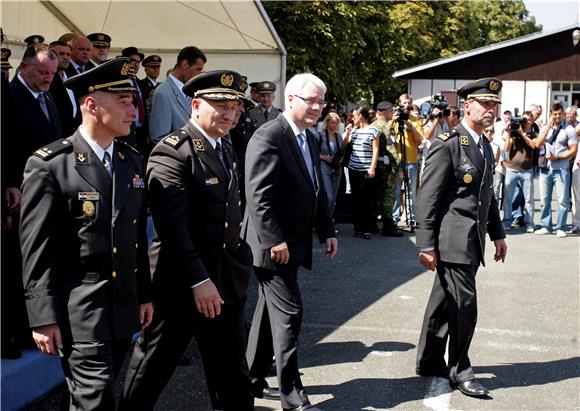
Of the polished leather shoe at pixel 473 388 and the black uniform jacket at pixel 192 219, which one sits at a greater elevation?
the black uniform jacket at pixel 192 219

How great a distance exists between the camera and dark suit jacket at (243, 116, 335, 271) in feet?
15.3

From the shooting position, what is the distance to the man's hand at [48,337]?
126 inches

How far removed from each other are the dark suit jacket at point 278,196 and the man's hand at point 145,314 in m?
1.17

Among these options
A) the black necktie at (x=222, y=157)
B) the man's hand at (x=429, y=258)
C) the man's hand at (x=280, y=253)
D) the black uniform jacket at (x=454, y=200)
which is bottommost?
the man's hand at (x=429, y=258)

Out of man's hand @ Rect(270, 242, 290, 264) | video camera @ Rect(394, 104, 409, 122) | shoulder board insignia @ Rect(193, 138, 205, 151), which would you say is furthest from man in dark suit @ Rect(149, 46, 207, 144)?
video camera @ Rect(394, 104, 409, 122)

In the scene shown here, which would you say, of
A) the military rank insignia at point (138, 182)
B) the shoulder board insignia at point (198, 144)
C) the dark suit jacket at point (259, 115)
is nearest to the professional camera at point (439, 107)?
the dark suit jacket at point (259, 115)

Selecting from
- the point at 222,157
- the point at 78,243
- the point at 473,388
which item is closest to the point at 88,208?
the point at 78,243

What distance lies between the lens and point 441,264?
534 cm

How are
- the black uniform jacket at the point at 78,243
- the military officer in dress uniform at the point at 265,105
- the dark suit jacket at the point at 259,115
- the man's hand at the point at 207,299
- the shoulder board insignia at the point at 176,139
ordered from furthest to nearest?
the military officer in dress uniform at the point at 265,105 < the dark suit jacket at the point at 259,115 < the shoulder board insignia at the point at 176,139 < the man's hand at the point at 207,299 < the black uniform jacket at the point at 78,243

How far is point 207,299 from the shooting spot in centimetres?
379

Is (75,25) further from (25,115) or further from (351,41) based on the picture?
(351,41)

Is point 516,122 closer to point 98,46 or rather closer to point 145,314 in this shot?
point 98,46

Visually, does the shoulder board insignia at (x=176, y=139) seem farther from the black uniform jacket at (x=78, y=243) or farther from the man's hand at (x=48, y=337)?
the man's hand at (x=48, y=337)

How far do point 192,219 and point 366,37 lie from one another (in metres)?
25.4
